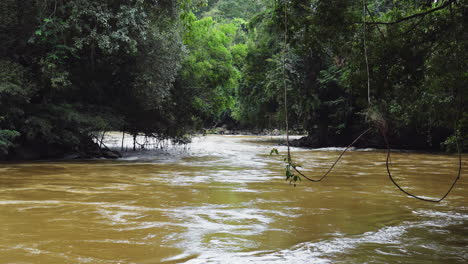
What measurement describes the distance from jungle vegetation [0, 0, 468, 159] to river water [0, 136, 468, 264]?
4.73 feet

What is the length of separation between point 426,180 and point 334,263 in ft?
27.3

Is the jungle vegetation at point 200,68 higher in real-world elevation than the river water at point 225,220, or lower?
higher

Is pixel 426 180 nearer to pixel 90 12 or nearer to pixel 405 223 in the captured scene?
pixel 405 223

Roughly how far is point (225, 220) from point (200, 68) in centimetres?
1683

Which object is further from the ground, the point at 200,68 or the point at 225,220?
the point at 200,68

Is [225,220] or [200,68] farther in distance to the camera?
[200,68]

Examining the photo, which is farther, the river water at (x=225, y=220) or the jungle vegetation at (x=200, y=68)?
the jungle vegetation at (x=200, y=68)

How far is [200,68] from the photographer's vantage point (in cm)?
2303

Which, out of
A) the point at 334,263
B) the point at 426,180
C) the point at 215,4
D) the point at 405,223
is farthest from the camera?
the point at 215,4

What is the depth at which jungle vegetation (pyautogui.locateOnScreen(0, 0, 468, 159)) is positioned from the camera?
24.4 ft

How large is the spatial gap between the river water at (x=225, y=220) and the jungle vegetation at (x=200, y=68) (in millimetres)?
1441

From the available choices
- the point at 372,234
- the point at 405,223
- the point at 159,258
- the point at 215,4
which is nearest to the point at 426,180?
the point at 405,223

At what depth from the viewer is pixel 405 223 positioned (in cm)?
669

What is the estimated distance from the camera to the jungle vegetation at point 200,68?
293 inches
